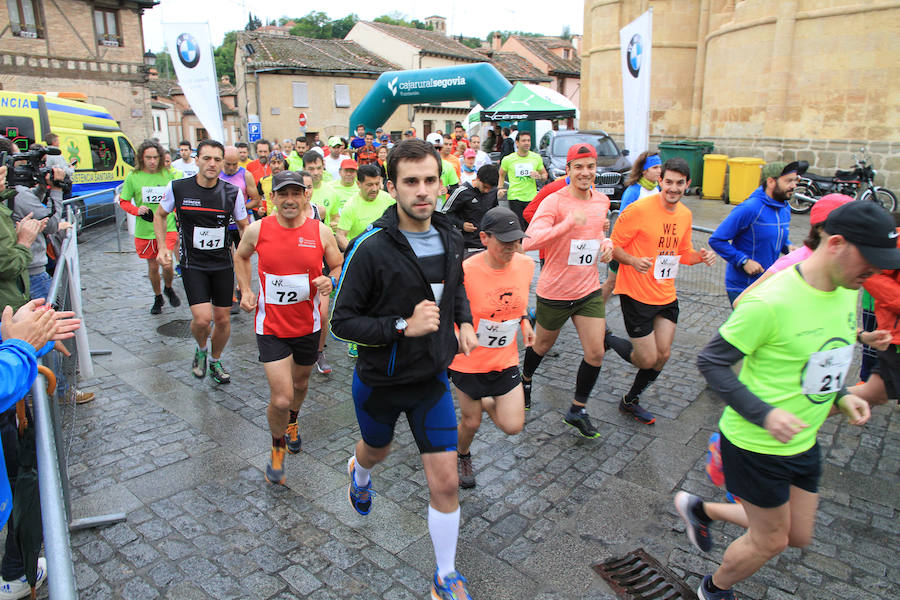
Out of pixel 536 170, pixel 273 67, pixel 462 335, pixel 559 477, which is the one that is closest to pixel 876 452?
pixel 559 477

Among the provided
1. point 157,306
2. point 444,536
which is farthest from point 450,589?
point 157,306

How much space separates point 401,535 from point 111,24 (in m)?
37.5

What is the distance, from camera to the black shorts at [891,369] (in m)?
3.95

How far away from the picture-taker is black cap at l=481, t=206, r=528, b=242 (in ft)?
11.7

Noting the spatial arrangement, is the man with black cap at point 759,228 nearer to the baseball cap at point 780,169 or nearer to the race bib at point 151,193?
the baseball cap at point 780,169

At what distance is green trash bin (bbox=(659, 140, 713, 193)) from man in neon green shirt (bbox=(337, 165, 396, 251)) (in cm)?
1467

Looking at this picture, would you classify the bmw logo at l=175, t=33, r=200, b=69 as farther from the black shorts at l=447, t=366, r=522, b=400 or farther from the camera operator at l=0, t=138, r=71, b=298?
the black shorts at l=447, t=366, r=522, b=400

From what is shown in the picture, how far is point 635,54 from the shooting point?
906 centimetres

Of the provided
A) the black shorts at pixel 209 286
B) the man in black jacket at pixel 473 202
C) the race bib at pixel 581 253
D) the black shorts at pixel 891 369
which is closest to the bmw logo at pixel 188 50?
the man in black jacket at pixel 473 202

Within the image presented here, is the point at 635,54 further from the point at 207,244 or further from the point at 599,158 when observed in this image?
the point at 599,158

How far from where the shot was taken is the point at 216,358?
19.1 ft

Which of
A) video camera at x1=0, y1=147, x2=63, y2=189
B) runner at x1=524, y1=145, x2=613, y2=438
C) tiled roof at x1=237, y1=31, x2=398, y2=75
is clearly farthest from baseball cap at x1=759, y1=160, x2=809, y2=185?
tiled roof at x1=237, y1=31, x2=398, y2=75

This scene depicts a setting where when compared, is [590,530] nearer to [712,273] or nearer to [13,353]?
[13,353]

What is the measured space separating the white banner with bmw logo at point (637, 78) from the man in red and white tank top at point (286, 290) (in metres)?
6.15
